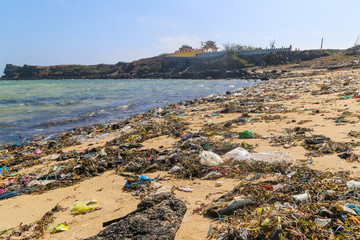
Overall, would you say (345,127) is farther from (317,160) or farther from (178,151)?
(178,151)

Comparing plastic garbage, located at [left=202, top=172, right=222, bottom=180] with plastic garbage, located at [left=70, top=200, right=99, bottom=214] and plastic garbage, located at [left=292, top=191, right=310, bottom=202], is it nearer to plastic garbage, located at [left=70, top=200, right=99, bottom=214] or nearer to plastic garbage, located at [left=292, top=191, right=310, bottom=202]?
plastic garbage, located at [left=292, top=191, right=310, bottom=202]

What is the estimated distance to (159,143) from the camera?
559 cm

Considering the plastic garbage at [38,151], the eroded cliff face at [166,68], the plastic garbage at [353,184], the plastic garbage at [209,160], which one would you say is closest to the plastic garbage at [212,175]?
the plastic garbage at [209,160]

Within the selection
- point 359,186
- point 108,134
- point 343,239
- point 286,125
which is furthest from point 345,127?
point 108,134

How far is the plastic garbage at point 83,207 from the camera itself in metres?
2.72

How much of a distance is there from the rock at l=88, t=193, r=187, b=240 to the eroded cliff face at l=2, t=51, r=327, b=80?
103 ft

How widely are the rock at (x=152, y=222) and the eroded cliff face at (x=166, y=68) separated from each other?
103 feet

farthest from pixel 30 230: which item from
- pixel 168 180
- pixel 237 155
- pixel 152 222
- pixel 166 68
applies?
pixel 166 68

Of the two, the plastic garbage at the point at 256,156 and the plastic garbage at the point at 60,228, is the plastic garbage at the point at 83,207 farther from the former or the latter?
the plastic garbage at the point at 256,156

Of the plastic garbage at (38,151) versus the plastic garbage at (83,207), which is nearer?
the plastic garbage at (83,207)

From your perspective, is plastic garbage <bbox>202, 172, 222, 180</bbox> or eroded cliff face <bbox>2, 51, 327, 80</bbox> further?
eroded cliff face <bbox>2, 51, 327, 80</bbox>

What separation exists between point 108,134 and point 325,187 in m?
6.76

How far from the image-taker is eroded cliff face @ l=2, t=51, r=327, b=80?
40.2 metres

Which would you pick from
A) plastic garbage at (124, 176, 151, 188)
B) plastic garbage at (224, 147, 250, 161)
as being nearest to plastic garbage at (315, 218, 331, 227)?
plastic garbage at (224, 147, 250, 161)
